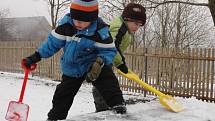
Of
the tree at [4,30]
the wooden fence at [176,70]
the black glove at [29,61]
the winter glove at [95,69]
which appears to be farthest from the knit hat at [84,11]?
the tree at [4,30]

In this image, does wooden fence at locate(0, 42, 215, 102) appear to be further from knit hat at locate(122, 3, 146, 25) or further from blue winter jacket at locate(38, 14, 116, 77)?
blue winter jacket at locate(38, 14, 116, 77)

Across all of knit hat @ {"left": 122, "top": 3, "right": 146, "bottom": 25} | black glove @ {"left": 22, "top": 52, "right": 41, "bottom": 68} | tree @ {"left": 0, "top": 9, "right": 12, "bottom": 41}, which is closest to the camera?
black glove @ {"left": 22, "top": 52, "right": 41, "bottom": 68}

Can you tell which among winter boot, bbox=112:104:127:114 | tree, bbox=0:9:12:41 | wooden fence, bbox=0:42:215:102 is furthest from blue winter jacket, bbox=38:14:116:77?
tree, bbox=0:9:12:41

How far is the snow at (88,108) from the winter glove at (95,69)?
277 millimetres

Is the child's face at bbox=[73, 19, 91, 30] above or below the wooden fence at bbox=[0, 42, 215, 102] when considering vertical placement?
above

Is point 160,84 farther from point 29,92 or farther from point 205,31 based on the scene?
point 205,31

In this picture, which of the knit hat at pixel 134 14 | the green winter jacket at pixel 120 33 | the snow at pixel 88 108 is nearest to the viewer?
the snow at pixel 88 108

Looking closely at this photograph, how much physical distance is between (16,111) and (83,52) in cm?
70

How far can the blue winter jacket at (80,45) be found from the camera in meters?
2.90

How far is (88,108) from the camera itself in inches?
285

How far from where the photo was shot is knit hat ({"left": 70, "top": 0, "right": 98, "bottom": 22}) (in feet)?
9.43

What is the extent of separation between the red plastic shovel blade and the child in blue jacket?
1.14 feet

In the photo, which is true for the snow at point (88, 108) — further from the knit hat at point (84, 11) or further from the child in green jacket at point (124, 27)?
the knit hat at point (84, 11)

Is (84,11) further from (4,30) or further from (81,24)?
(4,30)
